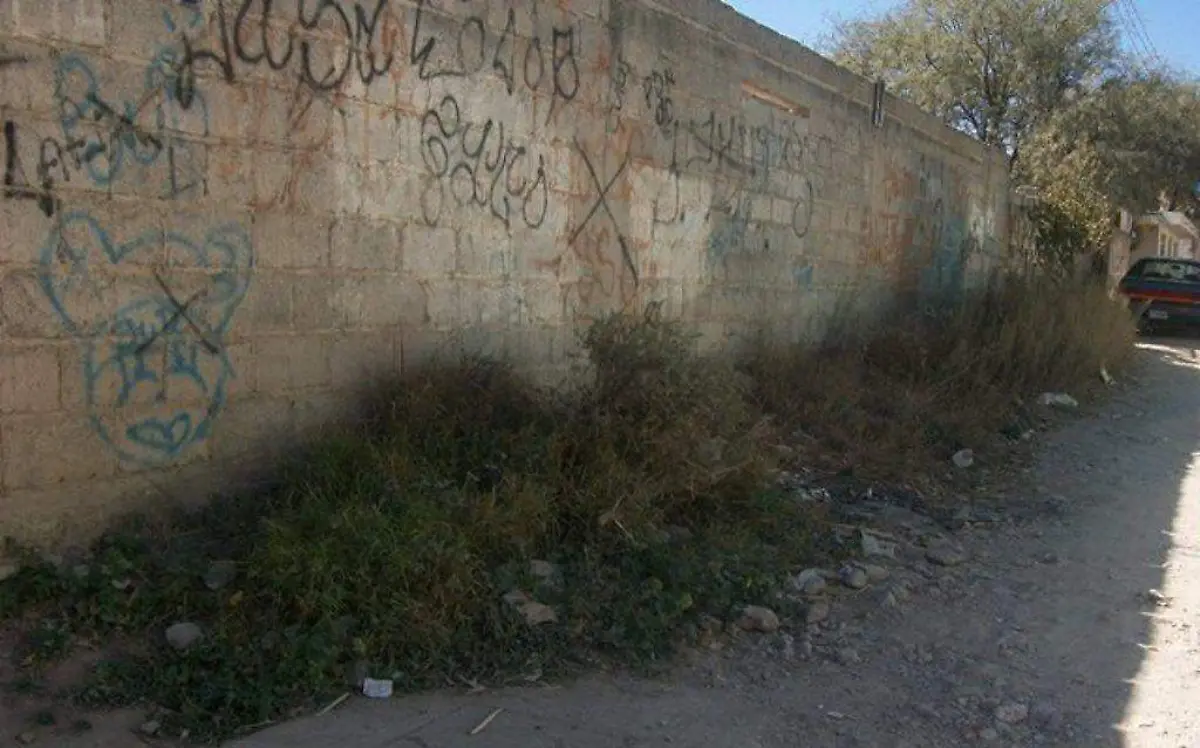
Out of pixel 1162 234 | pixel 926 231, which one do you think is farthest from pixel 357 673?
pixel 1162 234

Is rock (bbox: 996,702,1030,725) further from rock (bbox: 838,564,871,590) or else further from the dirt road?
rock (bbox: 838,564,871,590)

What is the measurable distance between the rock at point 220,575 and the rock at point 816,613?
2.24 metres

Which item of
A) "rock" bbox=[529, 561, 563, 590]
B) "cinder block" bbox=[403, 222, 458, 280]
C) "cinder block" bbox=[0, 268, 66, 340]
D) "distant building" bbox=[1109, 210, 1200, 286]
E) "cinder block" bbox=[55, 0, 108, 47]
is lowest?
"rock" bbox=[529, 561, 563, 590]

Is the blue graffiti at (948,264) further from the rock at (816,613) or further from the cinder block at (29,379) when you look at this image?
the cinder block at (29,379)

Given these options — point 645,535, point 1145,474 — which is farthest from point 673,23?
point 1145,474

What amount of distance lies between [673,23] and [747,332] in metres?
2.40

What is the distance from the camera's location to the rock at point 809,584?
477 centimetres

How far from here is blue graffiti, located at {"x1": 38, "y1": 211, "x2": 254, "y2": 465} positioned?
383 centimetres

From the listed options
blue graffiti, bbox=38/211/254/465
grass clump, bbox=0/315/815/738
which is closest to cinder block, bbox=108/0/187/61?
blue graffiti, bbox=38/211/254/465

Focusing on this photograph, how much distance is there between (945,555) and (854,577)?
32.4 inches

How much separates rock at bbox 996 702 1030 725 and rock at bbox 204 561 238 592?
2.65 metres

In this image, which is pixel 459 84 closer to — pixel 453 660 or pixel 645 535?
pixel 645 535

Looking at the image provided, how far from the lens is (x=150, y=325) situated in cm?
407

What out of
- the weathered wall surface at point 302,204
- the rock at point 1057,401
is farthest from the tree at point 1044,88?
the weathered wall surface at point 302,204
